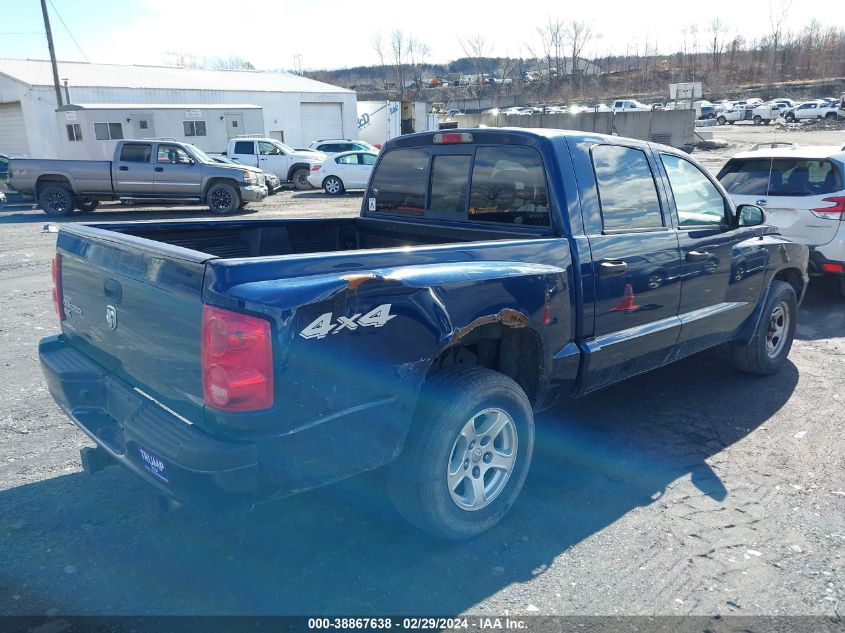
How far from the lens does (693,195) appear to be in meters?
4.69

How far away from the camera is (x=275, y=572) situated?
3043 millimetres

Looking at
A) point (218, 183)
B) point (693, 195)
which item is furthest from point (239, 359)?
point (218, 183)

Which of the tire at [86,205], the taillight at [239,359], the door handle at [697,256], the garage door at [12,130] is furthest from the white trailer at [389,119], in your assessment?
the taillight at [239,359]

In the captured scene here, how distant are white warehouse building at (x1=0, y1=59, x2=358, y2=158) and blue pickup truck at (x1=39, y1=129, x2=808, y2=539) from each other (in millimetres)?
22813

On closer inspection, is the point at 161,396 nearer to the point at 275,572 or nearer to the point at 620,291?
the point at 275,572

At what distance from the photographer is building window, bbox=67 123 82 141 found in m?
23.9

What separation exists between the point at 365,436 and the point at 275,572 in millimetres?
855

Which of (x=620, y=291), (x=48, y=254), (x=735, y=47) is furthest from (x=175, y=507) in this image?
(x=735, y=47)

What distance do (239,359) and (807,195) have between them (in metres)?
7.30

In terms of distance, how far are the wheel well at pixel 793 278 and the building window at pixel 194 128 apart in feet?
81.3

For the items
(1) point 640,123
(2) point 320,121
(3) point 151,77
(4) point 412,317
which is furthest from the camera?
(1) point 640,123

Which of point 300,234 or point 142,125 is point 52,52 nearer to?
point 142,125

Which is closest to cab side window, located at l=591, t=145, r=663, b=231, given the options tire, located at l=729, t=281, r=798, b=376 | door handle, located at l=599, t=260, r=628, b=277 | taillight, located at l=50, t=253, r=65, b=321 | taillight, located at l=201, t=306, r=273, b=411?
door handle, located at l=599, t=260, r=628, b=277

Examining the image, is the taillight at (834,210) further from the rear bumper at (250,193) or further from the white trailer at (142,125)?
the white trailer at (142,125)
